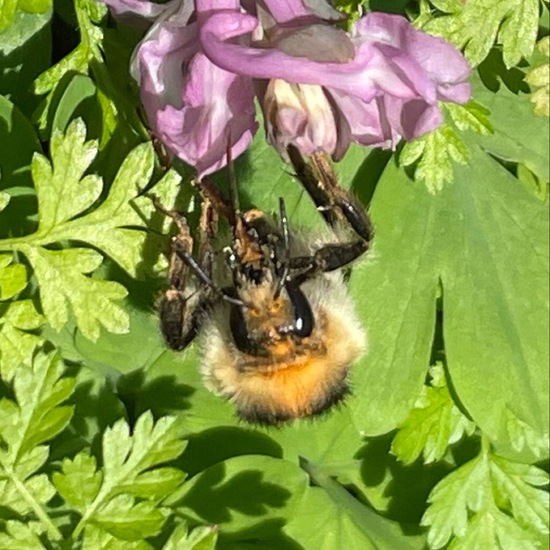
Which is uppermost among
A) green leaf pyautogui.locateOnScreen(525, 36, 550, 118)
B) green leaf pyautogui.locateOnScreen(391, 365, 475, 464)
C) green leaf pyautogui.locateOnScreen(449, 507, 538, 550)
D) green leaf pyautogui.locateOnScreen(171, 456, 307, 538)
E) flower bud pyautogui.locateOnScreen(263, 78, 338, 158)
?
flower bud pyautogui.locateOnScreen(263, 78, 338, 158)

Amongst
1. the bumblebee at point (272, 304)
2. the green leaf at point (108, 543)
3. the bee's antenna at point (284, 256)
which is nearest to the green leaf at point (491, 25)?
the bumblebee at point (272, 304)

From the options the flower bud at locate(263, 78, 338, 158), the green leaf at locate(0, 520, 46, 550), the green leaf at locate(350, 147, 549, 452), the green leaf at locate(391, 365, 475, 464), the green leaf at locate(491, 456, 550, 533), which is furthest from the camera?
the green leaf at locate(491, 456, 550, 533)

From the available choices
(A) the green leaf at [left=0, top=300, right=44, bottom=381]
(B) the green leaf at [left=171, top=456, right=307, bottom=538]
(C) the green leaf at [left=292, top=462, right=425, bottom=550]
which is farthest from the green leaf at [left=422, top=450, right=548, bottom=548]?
(A) the green leaf at [left=0, top=300, right=44, bottom=381]

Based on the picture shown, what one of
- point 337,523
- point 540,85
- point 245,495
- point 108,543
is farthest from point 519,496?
point 108,543

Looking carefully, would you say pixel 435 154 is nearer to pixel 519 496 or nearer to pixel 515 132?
pixel 515 132

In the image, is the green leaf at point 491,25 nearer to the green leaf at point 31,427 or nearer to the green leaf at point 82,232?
the green leaf at point 82,232

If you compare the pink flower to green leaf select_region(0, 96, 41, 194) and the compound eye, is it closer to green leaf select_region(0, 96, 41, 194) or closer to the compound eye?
the compound eye

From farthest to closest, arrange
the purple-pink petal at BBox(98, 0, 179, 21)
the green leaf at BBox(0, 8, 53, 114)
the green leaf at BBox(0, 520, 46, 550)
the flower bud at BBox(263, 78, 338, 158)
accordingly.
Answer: the green leaf at BBox(0, 8, 53, 114) < the green leaf at BBox(0, 520, 46, 550) < the purple-pink petal at BBox(98, 0, 179, 21) < the flower bud at BBox(263, 78, 338, 158)
